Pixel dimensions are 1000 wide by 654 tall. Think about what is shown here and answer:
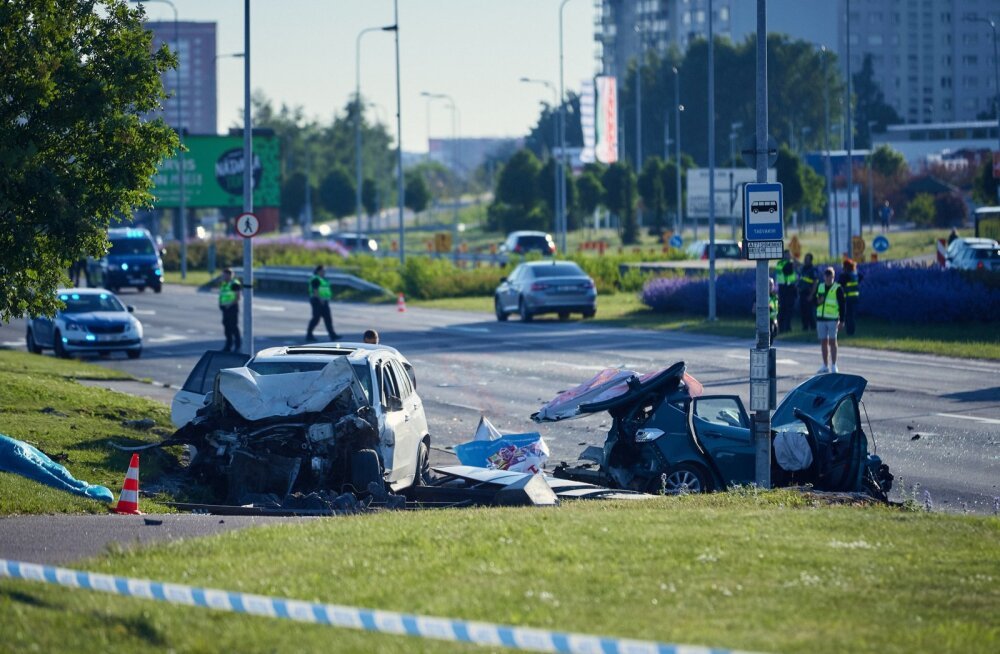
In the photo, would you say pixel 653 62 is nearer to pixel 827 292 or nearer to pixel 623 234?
pixel 623 234

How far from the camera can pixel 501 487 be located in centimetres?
1344

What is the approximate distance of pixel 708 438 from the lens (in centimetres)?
1403

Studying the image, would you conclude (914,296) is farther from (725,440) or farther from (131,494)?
(131,494)

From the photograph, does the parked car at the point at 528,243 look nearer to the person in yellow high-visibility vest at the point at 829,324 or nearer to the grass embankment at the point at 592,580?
the person in yellow high-visibility vest at the point at 829,324

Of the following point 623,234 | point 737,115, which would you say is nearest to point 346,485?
point 623,234

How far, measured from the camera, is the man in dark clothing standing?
3216cm

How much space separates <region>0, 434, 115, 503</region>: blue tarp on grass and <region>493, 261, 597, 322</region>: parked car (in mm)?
24832

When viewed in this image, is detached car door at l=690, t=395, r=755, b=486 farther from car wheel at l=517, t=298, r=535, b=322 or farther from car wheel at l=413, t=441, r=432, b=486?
car wheel at l=517, t=298, r=535, b=322

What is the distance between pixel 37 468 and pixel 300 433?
8.41 feet

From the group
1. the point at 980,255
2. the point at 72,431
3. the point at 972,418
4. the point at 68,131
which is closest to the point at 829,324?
the point at 972,418

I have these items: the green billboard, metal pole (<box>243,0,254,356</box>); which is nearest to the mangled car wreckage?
metal pole (<box>243,0,254,356</box>)

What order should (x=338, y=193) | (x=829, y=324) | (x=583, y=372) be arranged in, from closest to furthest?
(x=829, y=324), (x=583, y=372), (x=338, y=193)

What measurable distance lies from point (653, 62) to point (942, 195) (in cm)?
6216

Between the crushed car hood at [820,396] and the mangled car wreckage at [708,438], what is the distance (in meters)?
0.01
